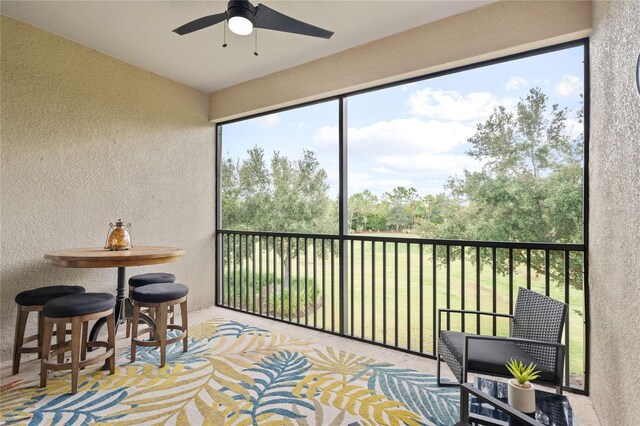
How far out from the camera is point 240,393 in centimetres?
224

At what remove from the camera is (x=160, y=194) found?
12.5 feet

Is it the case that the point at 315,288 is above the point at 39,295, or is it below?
below

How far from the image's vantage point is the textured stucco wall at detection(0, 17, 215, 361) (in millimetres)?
2748

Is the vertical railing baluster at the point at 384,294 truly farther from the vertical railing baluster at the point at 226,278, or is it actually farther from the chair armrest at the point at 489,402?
the vertical railing baluster at the point at 226,278

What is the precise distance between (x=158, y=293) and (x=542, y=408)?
2.62 meters

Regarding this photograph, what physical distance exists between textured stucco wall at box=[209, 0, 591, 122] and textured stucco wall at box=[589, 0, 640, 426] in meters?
0.28

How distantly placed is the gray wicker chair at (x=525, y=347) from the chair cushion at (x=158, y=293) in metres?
2.11

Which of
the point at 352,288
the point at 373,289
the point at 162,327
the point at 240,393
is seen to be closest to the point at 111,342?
the point at 162,327

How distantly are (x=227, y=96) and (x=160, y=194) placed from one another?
148 cm

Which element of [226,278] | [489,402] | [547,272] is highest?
[547,272]

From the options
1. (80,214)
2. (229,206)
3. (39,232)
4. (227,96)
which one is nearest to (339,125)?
(227,96)

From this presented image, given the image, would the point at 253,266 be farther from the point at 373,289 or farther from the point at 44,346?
the point at 44,346

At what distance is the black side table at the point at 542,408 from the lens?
1.41m

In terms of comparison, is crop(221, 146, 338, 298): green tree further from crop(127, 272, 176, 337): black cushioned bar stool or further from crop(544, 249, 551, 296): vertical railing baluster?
crop(544, 249, 551, 296): vertical railing baluster
